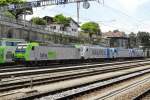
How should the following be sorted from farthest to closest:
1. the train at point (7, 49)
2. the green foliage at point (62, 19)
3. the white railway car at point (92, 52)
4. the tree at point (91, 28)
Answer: the tree at point (91, 28) < the green foliage at point (62, 19) < the white railway car at point (92, 52) < the train at point (7, 49)

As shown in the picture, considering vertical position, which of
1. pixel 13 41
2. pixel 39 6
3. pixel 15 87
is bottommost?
pixel 15 87

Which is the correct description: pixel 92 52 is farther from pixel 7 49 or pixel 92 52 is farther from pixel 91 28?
pixel 91 28

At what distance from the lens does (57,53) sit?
1806 inches

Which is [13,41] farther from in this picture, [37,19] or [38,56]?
[37,19]

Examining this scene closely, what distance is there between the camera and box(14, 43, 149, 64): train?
38812mm

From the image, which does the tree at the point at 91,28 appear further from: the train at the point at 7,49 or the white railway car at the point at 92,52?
the train at the point at 7,49

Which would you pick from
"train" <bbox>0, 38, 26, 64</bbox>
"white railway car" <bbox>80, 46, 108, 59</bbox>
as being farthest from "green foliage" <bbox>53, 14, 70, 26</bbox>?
"train" <bbox>0, 38, 26, 64</bbox>

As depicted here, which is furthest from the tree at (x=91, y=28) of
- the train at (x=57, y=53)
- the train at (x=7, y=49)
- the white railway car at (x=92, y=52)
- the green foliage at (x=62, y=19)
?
the train at (x=7, y=49)

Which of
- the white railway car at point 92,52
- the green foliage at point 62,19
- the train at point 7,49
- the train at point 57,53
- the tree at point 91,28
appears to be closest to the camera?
the train at point 7,49

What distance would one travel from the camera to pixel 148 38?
5123 inches

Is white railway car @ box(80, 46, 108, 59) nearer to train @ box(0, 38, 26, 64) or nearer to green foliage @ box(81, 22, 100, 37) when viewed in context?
train @ box(0, 38, 26, 64)

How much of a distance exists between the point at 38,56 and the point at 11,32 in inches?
821

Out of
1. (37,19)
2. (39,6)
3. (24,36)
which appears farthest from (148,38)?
(39,6)

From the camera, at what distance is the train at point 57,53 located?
127 feet
